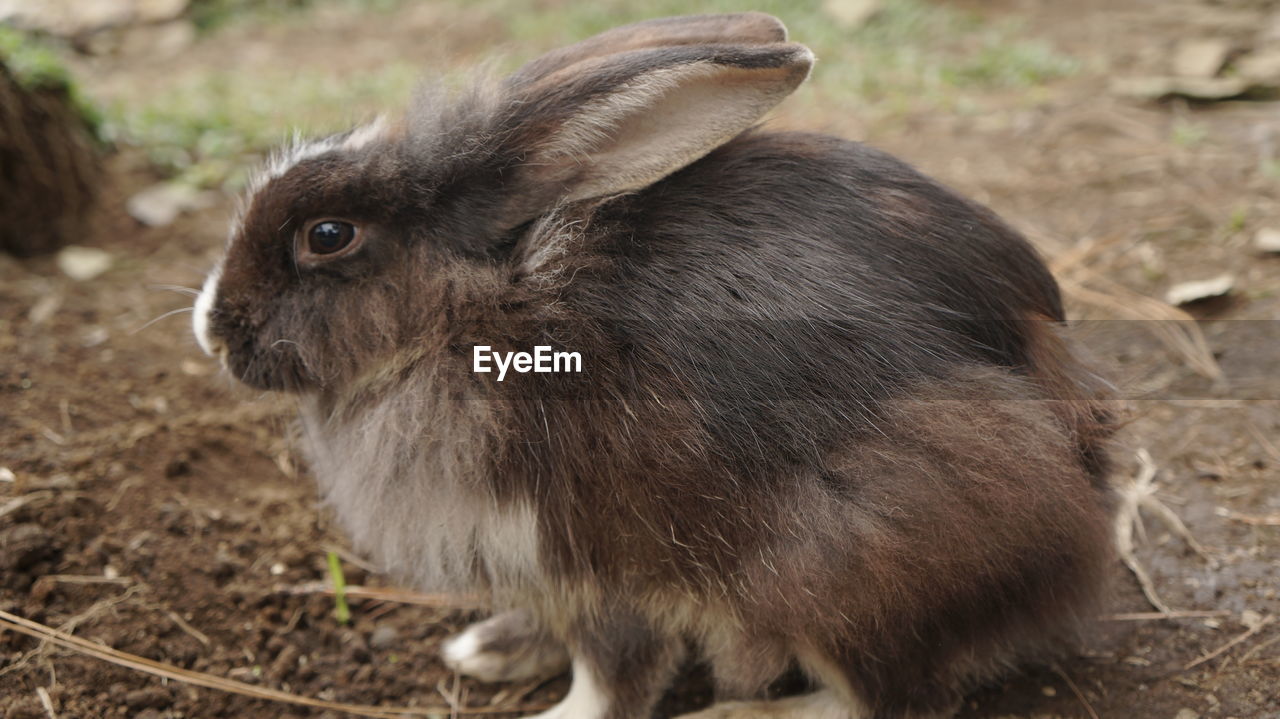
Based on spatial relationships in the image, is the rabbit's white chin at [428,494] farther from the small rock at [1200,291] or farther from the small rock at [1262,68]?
the small rock at [1262,68]

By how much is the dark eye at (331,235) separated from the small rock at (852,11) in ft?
22.5

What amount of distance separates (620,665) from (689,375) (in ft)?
2.61

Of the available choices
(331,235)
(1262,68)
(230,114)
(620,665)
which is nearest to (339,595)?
(620,665)

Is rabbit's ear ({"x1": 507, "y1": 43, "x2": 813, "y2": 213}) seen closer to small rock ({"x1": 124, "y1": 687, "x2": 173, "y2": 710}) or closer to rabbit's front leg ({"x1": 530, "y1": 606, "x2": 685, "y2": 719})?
rabbit's front leg ({"x1": 530, "y1": 606, "x2": 685, "y2": 719})

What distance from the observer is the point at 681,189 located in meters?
2.40

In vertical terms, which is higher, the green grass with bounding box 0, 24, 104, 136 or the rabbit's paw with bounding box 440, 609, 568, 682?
the green grass with bounding box 0, 24, 104, 136

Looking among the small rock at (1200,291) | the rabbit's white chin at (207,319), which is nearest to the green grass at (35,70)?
the rabbit's white chin at (207,319)

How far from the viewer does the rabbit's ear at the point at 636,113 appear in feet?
7.22

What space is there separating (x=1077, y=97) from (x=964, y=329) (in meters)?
4.90

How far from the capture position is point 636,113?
2277 millimetres

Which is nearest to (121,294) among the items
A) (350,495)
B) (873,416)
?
(350,495)

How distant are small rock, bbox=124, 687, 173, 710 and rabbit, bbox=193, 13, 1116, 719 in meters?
0.68

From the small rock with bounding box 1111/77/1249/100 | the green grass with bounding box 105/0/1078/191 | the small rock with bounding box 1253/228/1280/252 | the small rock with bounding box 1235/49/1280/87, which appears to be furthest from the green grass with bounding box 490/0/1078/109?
the small rock with bounding box 1253/228/1280/252

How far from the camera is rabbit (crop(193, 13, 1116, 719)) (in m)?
2.22
